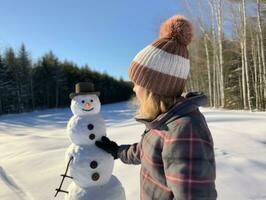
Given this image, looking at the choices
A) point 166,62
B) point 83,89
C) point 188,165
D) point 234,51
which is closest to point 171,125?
point 188,165

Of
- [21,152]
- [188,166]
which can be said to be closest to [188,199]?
[188,166]

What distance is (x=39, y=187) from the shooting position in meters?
5.50

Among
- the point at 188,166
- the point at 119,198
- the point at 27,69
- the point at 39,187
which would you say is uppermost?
the point at 27,69

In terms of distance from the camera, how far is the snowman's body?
9.97 ft

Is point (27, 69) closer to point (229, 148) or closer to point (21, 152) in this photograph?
point (21, 152)

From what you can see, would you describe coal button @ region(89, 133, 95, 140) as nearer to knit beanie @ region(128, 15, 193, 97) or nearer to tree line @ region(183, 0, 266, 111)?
knit beanie @ region(128, 15, 193, 97)

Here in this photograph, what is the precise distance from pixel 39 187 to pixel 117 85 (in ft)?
183

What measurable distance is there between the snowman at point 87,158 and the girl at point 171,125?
1062 mm

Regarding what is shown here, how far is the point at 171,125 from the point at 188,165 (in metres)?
0.20

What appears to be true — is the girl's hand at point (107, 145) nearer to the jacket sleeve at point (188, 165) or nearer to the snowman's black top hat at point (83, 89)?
the snowman's black top hat at point (83, 89)

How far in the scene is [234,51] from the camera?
21969 mm

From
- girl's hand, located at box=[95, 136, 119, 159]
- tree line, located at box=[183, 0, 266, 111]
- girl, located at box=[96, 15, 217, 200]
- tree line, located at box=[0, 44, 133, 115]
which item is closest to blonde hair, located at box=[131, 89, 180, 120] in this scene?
girl, located at box=[96, 15, 217, 200]

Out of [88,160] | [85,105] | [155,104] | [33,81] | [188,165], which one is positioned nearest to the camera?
[188,165]

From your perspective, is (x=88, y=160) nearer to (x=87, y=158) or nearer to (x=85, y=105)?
(x=87, y=158)
